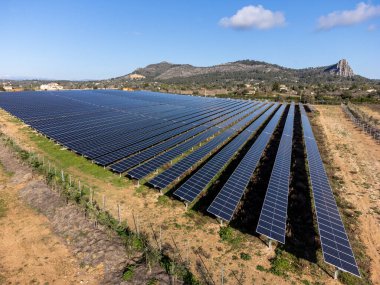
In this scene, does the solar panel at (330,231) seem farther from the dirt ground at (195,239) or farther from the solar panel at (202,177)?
the solar panel at (202,177)

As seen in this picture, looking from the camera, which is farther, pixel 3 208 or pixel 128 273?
pixel 3 208

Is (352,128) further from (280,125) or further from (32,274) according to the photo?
(32,274)

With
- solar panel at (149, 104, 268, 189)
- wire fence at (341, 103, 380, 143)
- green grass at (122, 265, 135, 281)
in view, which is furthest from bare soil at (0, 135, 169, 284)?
wire fence at (341, 103, 380, 143)

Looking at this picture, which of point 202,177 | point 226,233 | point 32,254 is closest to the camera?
point 32,254

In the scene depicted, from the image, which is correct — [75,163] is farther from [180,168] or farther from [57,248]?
[57,248]

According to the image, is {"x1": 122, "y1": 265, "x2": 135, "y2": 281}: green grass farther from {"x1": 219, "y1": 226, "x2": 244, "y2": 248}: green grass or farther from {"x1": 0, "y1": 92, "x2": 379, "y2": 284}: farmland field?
{"x1": 219, "y1": 226, "x2": 244, "y2": 248}: green grass

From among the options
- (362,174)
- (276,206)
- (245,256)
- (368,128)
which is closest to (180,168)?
(276,206)
